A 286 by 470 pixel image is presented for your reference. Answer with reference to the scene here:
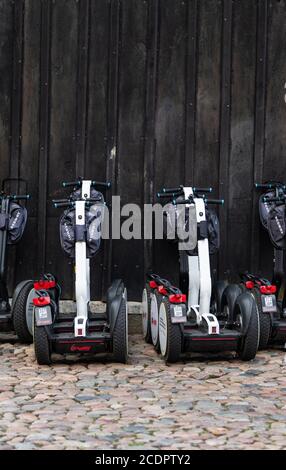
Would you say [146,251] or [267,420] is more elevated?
[146,251]

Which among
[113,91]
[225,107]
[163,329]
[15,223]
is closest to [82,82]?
[113,91]

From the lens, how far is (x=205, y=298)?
767cm

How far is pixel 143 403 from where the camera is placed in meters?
6.20

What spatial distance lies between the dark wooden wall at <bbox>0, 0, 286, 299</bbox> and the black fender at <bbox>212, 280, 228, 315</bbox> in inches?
23.8

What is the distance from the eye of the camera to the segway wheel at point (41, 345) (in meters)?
7.16

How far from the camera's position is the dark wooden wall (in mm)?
8906

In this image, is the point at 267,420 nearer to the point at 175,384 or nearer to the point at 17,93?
the point at 175,384

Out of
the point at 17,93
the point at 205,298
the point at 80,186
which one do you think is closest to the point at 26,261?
the point at 80,186

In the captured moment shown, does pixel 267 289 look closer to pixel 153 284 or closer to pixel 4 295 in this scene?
pixel 153 284

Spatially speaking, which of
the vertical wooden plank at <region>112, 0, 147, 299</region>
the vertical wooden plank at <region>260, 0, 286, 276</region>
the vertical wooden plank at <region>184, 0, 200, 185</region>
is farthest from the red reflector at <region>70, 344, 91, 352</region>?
the vertical wooden plank at <region>260, 0, 286, 276</region>

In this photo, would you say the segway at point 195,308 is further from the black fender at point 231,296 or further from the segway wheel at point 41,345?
the segway wheel at point 41,345

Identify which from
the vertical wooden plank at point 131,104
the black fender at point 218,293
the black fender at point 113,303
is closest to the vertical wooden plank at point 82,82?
the vertical wooden plank at point 131,104
